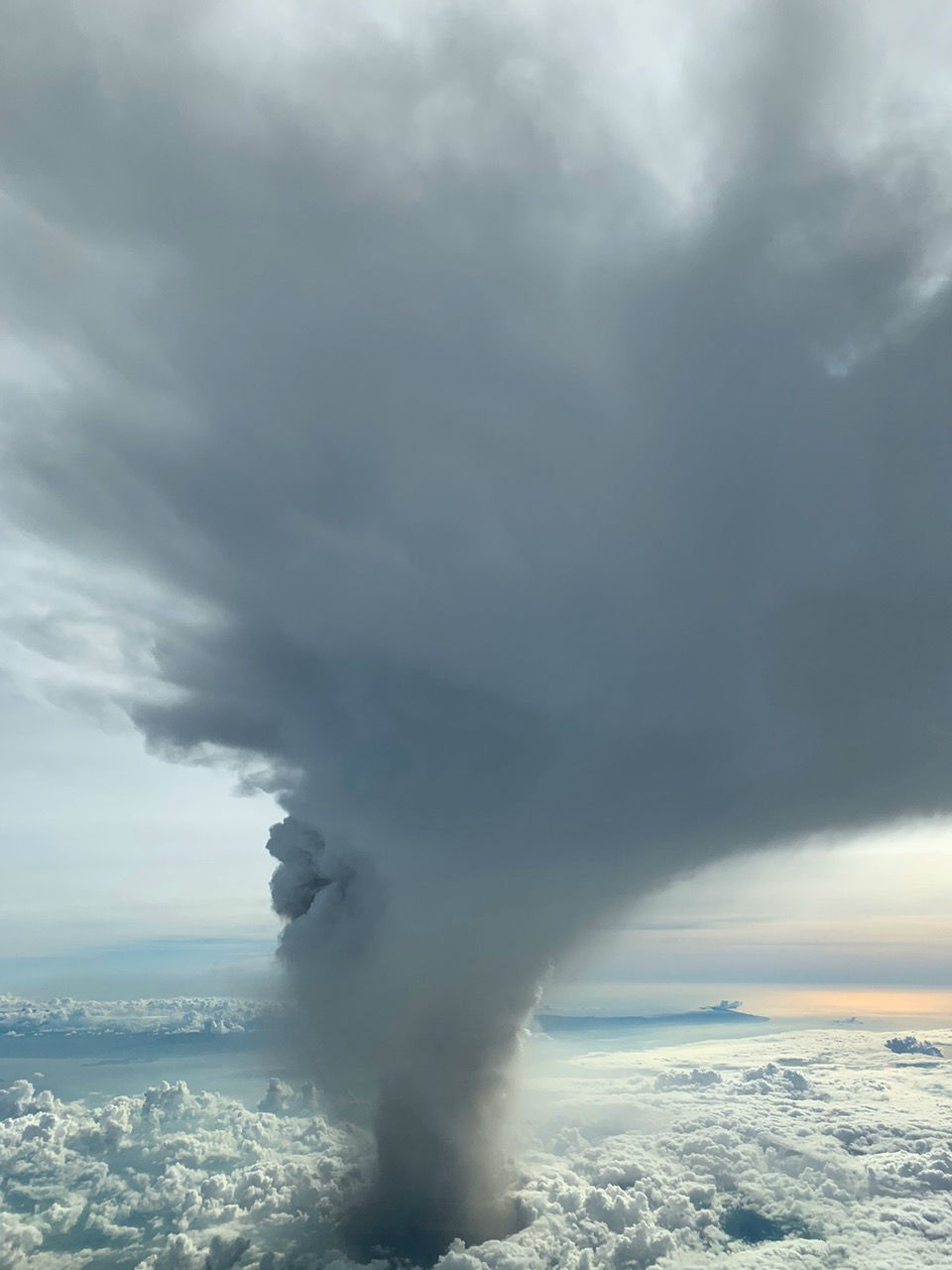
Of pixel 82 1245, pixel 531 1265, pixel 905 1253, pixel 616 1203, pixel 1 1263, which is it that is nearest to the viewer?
pixel 531 1265

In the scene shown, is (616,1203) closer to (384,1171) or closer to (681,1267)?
(681,1267)

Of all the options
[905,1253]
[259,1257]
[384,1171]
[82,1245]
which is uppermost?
[384,1171]

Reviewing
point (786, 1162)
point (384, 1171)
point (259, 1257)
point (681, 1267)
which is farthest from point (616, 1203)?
point (259, 1257)

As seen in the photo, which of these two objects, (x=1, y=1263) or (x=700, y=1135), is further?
(x=700, y=1135)

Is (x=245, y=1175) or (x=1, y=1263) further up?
(x=245, y=1175)

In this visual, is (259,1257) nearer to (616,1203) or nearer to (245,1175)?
(245,1175)

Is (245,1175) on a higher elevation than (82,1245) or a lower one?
higher

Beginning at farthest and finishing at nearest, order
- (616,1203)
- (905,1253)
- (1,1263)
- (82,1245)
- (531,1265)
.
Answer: (82,1245) → (1,1263) → (616,1203) → (905,1253) → (531,1265)

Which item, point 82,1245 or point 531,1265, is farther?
point 82,1245

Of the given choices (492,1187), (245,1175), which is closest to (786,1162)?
(492,1187)
